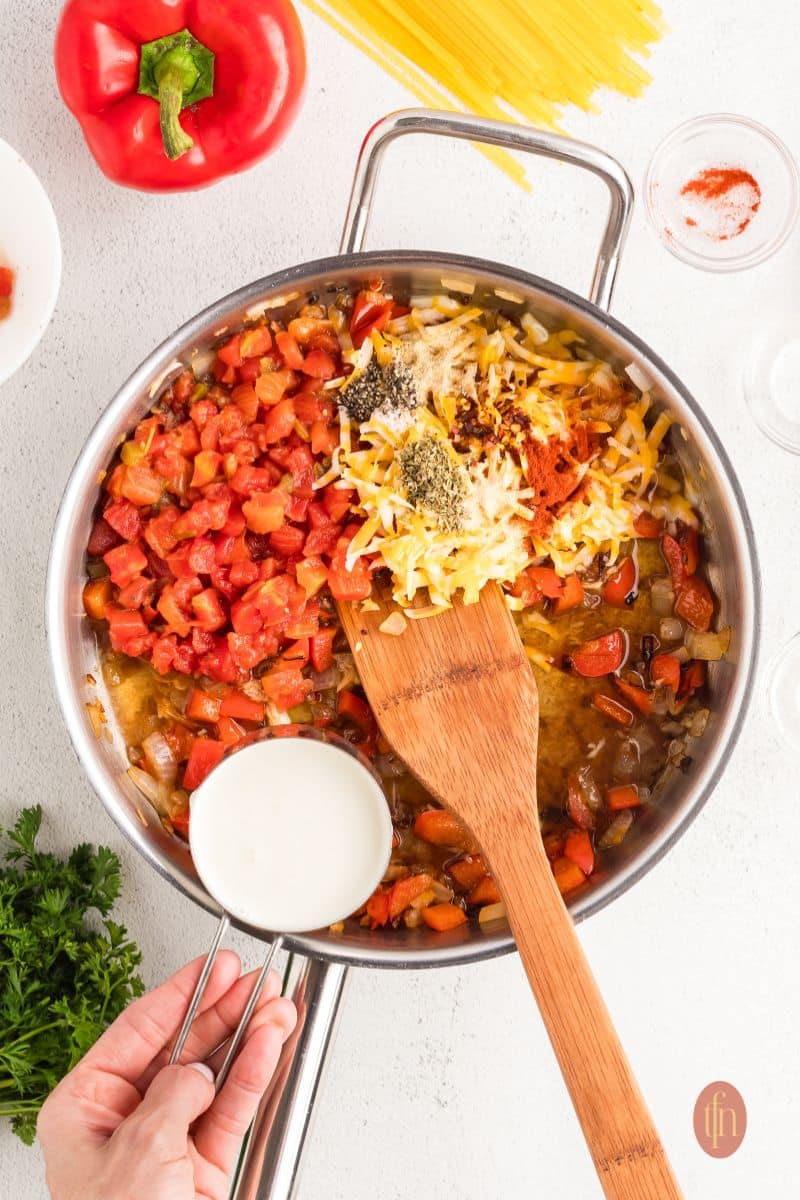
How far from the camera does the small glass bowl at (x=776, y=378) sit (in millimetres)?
2420

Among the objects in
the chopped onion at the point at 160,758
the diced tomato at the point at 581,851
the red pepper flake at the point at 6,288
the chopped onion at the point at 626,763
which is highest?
the red pepper flake at the point at 6,288

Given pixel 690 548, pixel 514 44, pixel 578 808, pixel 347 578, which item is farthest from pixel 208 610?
pixel 514 44

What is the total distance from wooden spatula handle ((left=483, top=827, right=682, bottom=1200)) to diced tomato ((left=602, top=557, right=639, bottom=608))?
1.84 ft

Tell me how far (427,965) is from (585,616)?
800mm

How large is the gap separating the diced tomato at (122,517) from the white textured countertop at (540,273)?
1.02 ft

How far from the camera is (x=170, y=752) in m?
2.25

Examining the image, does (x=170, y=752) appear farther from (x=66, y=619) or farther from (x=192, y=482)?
(x=192, y=482)

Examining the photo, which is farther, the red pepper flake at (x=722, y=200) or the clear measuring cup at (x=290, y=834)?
the red pepper flake at (x=722, y=200)

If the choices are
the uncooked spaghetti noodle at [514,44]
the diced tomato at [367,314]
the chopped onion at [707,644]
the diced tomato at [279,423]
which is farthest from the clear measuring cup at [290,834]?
the uncooked spaghetti noodle at [514,44]

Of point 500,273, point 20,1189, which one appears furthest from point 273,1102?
point 500,273

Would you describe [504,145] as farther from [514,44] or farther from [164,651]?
[164,651]

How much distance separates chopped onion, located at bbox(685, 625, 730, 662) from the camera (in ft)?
6.98

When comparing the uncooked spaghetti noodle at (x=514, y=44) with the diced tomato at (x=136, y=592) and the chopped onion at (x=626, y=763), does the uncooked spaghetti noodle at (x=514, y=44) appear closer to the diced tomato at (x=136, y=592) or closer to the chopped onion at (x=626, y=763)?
the diced tomato at (x=136, y=592)

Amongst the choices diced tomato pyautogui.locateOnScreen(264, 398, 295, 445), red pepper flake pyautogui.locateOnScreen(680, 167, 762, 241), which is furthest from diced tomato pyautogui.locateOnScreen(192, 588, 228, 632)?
red pepper flake pyautogui.locateOnScreen(680, 167, 762, 241)
